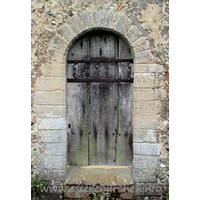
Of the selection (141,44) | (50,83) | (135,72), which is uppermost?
(141,44)

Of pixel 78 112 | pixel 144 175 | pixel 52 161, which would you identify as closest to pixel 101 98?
pixel 78 112

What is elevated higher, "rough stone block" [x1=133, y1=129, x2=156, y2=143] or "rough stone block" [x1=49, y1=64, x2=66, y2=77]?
"rough stone block" [x1=49, y1=64, x2=66, y2=77]

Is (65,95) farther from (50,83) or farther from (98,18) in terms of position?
(98,18)

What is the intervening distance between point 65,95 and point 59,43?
2.67ft

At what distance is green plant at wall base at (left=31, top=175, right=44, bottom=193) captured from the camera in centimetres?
303

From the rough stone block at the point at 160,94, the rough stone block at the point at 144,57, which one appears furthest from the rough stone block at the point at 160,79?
the rough stone block at the point at 144,57

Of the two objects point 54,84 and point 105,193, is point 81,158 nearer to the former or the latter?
point 105,193

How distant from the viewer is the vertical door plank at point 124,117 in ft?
10.5

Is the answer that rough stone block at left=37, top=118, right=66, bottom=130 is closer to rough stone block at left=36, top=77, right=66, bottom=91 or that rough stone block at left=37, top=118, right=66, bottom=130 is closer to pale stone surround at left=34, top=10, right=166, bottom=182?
pale stone surround at left=34, top=10, right=166, bottom=182

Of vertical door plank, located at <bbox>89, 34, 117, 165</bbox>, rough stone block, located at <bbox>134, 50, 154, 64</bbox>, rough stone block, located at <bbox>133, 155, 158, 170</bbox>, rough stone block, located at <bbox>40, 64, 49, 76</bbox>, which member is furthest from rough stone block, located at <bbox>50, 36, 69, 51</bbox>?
rough stone block, located at <bbox>133, 155, 158, 170</bbox>

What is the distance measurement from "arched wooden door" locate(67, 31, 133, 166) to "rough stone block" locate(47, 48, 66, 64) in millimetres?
207

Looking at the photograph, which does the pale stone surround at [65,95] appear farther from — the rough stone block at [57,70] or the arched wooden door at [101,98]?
the arched wooden door at [101,98]

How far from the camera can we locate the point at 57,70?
304 cm

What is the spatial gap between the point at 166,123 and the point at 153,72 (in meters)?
0.82
